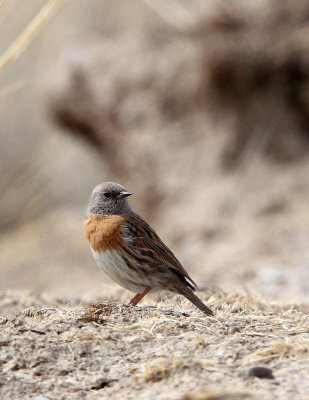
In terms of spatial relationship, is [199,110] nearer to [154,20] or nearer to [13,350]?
[154,20]

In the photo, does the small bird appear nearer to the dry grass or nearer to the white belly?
the white belly

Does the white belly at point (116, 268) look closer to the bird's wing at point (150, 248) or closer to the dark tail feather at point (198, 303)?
A: the bird's wing at point (150, 248)

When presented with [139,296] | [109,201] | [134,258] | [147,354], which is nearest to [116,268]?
[134,258]

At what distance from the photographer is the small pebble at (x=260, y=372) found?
3709 millimetres

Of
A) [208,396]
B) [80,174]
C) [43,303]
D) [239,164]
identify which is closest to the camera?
[208,396]

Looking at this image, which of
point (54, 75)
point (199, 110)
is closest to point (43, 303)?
point (199, 110)

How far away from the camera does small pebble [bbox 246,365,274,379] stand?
12.2 feet

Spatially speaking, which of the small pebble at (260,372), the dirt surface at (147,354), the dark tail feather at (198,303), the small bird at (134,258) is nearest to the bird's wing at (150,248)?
the small bird at (134,258)

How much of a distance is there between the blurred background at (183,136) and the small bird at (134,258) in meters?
5.00

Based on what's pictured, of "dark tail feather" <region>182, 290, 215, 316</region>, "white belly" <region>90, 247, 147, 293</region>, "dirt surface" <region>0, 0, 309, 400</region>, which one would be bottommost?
"dark tail feather" <region>182, 290, 215, 316</region>

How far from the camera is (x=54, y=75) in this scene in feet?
44.5

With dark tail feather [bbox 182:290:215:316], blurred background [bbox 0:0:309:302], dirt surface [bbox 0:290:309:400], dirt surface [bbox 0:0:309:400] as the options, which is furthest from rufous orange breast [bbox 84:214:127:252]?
blurred background [bbox 0:0:309:302]

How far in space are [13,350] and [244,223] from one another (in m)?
8.10

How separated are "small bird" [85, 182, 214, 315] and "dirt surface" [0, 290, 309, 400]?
0.72 meters
